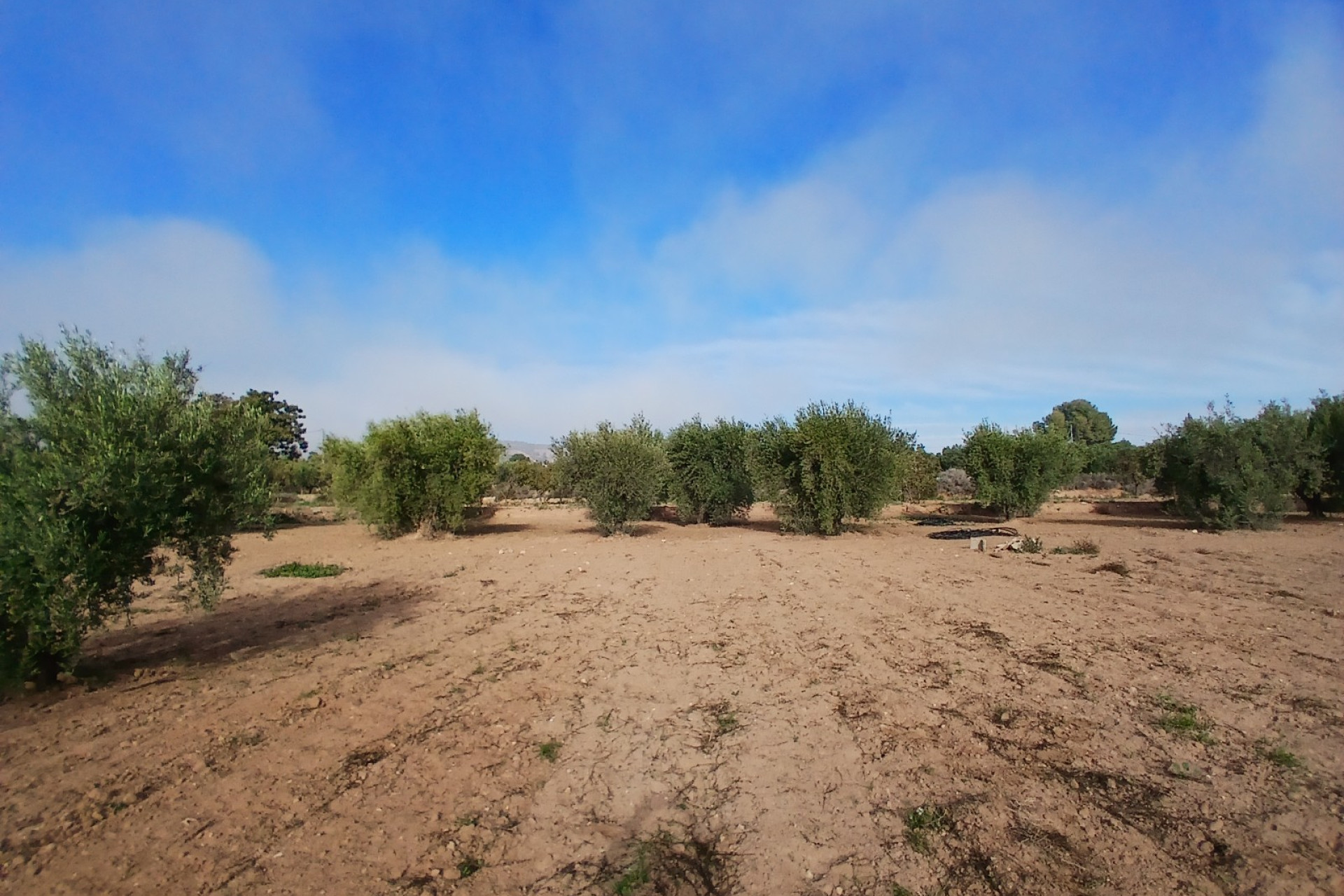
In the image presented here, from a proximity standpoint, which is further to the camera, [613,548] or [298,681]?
[613,548]

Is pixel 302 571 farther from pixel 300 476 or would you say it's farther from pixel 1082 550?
pixel 300 476

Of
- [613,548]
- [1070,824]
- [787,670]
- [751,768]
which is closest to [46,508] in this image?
[751,768]

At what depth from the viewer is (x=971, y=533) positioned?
20.3 meters

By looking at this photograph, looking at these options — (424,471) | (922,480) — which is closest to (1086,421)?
(922,480)

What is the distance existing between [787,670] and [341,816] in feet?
14.7

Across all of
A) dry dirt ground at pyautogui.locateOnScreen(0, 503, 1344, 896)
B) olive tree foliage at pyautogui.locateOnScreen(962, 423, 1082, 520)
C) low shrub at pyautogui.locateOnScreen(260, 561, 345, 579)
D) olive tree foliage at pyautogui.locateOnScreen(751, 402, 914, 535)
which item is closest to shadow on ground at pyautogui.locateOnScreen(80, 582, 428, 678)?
dry dirt ground at pyautogui.locateOnScreen(0, 503, 1344, 896)

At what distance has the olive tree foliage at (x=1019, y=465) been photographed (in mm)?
24281

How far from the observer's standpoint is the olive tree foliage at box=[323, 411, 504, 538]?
20.0 metres

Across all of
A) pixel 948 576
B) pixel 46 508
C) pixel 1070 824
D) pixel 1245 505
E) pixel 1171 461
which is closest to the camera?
pixel 1070 824

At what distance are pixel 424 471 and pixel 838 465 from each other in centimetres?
1277

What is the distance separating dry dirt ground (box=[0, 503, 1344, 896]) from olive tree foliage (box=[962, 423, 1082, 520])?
14353 mm

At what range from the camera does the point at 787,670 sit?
23.8 feet

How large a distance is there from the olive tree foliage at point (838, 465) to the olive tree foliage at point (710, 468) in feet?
11.9

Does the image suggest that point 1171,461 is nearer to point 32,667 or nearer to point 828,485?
point 828,485
